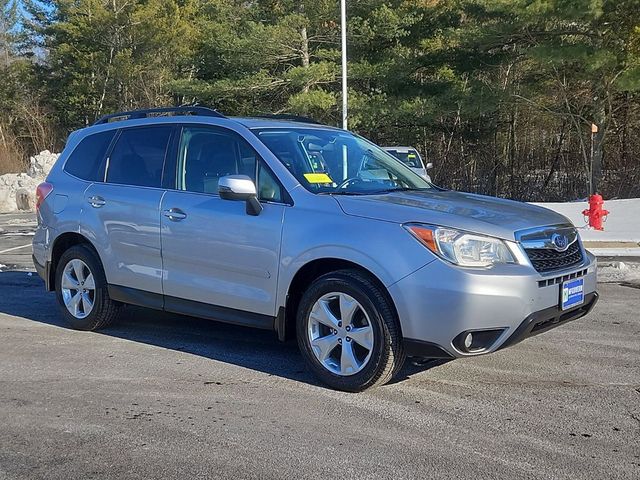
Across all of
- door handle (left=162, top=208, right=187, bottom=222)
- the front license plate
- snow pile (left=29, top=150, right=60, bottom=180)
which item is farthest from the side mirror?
snow pile (left=29, top=150, right=60, bottom=180)

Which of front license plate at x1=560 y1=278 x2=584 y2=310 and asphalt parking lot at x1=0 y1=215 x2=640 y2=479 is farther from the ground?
front license plate at x1=560 y1=278 x2=584 y2=310

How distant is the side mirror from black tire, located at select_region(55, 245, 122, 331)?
5.98 ft

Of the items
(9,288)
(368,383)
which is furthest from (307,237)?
(9,288)

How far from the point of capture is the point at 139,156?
6016 millimetres

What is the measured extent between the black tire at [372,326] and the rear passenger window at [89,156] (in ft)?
8.84

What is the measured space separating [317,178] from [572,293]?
190 centimetres

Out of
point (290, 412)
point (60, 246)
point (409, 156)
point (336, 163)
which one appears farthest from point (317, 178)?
point (409, 156)

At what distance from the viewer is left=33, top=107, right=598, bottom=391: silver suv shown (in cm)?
428

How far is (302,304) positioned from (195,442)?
4.09ft

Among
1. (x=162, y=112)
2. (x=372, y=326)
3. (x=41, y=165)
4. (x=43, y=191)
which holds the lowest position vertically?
(x=372, y=326)

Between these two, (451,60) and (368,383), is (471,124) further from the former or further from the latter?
(368,383)

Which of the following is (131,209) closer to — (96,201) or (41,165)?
(96,201)

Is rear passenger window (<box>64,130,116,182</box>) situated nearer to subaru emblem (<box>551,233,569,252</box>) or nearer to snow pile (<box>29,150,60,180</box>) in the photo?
subaru emblem (<box>551,233,569,252</box>)

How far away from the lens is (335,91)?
28453 mm
